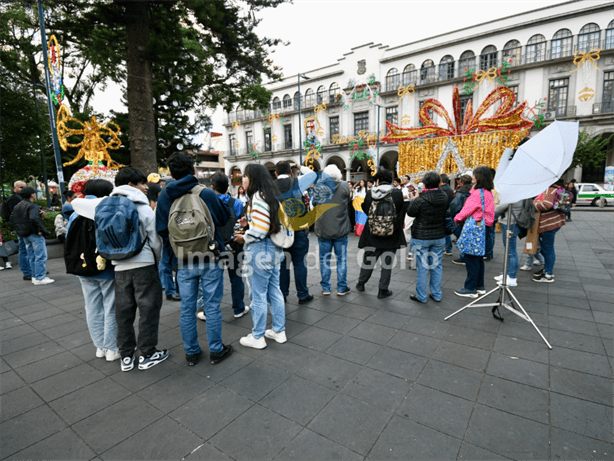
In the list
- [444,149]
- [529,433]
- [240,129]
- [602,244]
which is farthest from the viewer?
[240,129]

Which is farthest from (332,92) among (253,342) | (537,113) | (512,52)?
(253,342)

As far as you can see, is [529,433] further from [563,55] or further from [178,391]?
[563,55]

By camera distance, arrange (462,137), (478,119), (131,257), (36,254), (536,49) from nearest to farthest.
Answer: (131,257), (36,254), (478,119), (462,137), (536,49)

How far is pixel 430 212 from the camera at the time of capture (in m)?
4.29

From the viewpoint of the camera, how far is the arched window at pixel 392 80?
28.5 metres

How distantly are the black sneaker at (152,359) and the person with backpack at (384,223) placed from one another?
2884mm

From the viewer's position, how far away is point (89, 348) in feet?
11.5

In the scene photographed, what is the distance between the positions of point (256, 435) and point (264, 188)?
6.54 feet

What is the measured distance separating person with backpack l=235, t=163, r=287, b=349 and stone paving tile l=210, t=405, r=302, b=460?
3.40ft

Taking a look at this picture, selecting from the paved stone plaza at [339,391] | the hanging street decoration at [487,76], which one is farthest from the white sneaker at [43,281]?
the hanging street decoration at [487,76]

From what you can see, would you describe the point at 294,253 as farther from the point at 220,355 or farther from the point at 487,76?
the point at 487,76

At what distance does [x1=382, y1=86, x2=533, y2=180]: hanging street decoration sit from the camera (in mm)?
11766

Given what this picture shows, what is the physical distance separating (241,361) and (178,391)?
608 mm

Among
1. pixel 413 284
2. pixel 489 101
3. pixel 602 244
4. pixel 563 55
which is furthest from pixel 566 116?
pixel 413 284
